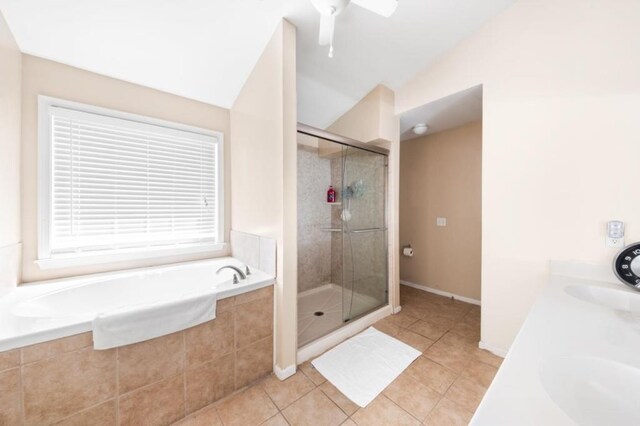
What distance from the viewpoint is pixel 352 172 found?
2537 mm

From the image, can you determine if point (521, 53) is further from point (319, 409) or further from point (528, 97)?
point (319, 409)

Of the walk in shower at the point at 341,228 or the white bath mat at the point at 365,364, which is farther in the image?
the walk in shower at the point at 341,228

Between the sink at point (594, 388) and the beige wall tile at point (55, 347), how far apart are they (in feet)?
5.70

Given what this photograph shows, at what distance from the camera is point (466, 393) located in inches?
58.8

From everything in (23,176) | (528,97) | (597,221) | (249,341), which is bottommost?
(249,341)

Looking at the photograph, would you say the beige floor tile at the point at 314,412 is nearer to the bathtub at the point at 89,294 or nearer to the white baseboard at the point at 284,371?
the white baseboard at the point at 284,371

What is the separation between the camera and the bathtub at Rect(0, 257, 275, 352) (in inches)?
40.6

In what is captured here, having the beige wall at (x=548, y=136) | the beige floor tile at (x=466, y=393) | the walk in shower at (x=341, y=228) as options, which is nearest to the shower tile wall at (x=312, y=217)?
the walk in shower at (x=341, y=228)

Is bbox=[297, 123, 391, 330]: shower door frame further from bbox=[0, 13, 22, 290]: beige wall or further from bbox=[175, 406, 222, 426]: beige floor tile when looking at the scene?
bbox=[0, 13, 22, 290]: beige wall

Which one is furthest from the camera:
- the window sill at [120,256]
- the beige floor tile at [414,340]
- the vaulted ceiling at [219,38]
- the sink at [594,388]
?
the beige floor tile at [414,340]

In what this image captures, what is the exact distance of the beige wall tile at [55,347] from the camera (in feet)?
3.22

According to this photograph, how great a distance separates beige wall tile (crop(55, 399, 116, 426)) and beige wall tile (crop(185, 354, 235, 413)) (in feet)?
1.06

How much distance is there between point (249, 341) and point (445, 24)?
9.22 ft

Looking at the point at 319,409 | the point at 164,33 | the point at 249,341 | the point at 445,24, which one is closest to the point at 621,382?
the point at 319,409
